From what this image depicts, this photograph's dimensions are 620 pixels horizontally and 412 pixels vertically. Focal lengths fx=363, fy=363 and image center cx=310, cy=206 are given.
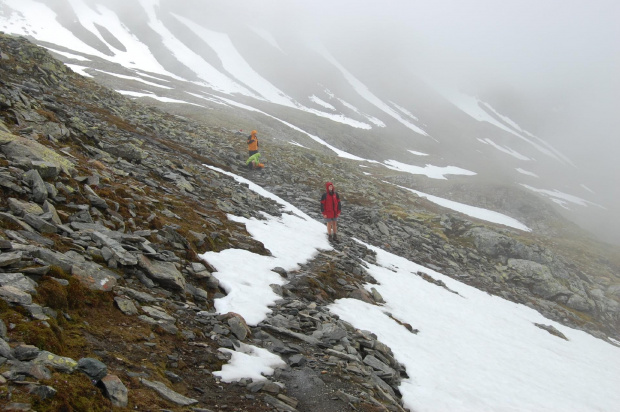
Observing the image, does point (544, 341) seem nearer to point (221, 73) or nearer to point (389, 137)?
point (389, 137)

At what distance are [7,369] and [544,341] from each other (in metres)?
22.0

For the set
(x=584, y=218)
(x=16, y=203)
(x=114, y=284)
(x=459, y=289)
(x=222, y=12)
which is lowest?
(x=459, y=289)

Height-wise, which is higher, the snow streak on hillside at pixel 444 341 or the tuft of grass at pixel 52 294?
the tuft of grass at pixel 52 294

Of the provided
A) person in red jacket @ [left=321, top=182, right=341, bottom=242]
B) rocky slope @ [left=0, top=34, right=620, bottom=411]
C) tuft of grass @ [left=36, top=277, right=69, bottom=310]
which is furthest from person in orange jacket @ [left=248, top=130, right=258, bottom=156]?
tuft of grass @ [left=36, top=277, right=69, bottom=310]

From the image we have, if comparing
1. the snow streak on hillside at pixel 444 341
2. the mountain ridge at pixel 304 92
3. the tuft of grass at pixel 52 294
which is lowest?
the snow streak on hillside at pixel 444 341

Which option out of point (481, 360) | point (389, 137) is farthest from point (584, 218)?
point (481, 360)

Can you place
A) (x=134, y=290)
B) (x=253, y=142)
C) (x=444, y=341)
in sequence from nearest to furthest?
(x=134, y=290), (x=444, y=341), (x=253, y=142)

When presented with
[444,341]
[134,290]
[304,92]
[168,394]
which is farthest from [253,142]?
[304,92]

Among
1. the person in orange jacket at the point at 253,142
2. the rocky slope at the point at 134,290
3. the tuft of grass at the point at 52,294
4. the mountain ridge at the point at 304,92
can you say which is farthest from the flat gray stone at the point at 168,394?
the mountain ridge at the point at 304,92

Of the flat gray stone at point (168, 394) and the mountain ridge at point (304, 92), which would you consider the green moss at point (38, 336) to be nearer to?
the flat gray stone at point (168, 394)

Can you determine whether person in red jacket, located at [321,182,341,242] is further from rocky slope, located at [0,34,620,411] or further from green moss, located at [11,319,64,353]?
green moss, located at [11,319,64,353]

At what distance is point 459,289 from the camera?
22453mm

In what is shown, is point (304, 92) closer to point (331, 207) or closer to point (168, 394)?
point (331, 207)

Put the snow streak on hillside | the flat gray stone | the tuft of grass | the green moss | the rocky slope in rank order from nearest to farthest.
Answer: the green moss
the rocky slope
the flat gray stone
the tuft of grass
the snow streak on hillside
